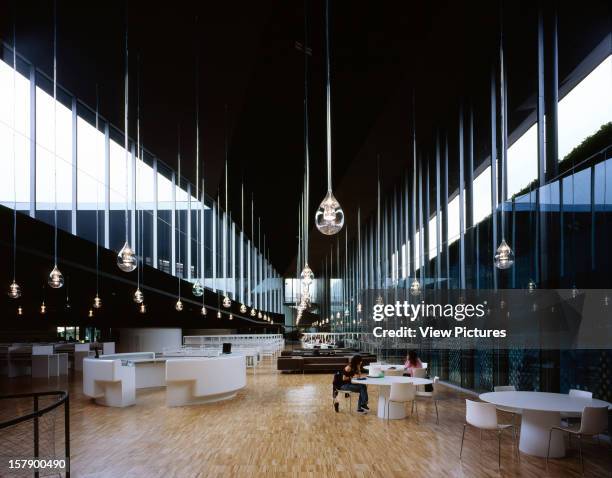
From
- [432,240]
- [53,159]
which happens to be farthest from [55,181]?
[432,240]

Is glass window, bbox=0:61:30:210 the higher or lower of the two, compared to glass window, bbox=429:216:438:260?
higher

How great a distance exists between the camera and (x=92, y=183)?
1196cm

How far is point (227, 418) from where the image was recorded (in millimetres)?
8484

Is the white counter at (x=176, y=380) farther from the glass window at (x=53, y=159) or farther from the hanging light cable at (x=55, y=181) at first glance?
the glass window at (x=53, y=159)

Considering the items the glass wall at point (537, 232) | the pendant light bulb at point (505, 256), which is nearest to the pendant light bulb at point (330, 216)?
the pendant light bulb at point (505, 256)

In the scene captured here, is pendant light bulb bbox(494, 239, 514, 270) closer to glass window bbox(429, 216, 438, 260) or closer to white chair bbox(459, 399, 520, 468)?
white chair bbox(459, 399, 520, 468)

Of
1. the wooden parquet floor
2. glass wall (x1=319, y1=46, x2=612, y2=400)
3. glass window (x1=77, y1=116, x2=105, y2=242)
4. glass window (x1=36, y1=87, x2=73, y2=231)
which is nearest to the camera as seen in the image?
the wooden parquet floor

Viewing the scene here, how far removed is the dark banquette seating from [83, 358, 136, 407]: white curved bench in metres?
7.03

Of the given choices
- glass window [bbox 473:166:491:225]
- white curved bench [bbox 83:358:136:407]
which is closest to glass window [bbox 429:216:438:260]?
glass window [bbox 473:166:491:225]

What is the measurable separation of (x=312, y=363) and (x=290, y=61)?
10.7m

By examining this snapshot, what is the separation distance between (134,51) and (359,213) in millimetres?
13119

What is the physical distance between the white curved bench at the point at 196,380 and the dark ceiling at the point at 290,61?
4907 millimetres

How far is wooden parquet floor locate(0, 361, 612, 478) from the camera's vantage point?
5.43 meters

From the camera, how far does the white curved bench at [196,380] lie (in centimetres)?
959
